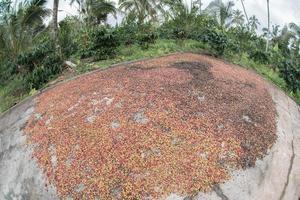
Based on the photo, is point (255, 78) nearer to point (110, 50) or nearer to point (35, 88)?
point (110, 50)

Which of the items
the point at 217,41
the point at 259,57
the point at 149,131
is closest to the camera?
the point at 149,131

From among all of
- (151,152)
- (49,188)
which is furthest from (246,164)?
(49,188)

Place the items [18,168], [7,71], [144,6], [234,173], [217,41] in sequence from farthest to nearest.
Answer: [144,6] → [7,71] → [217,41] → [18,168] → [234,173]

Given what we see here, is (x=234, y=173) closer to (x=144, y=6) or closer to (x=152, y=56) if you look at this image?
(x=152, y=56)

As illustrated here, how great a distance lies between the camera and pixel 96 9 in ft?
73.5

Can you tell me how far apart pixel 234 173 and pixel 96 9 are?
1594 centimetres

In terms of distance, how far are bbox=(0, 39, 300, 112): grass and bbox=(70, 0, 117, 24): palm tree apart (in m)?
7.15

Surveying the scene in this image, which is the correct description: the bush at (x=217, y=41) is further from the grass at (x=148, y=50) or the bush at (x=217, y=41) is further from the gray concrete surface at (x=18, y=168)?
the gray concrete surface at (x=18, y=168)

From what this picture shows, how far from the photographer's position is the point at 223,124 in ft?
30.0

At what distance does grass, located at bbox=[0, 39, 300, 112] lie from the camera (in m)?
13.5

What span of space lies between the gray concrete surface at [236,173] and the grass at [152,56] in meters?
2.90

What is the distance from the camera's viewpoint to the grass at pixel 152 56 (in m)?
13.5

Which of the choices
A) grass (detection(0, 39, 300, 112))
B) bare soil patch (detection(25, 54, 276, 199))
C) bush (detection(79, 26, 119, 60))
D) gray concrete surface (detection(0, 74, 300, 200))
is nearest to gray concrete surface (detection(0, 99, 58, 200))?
gray concrete surface (detection(0, 74, 300, 200))

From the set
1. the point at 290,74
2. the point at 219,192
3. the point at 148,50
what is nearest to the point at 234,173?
the point at 219,192
